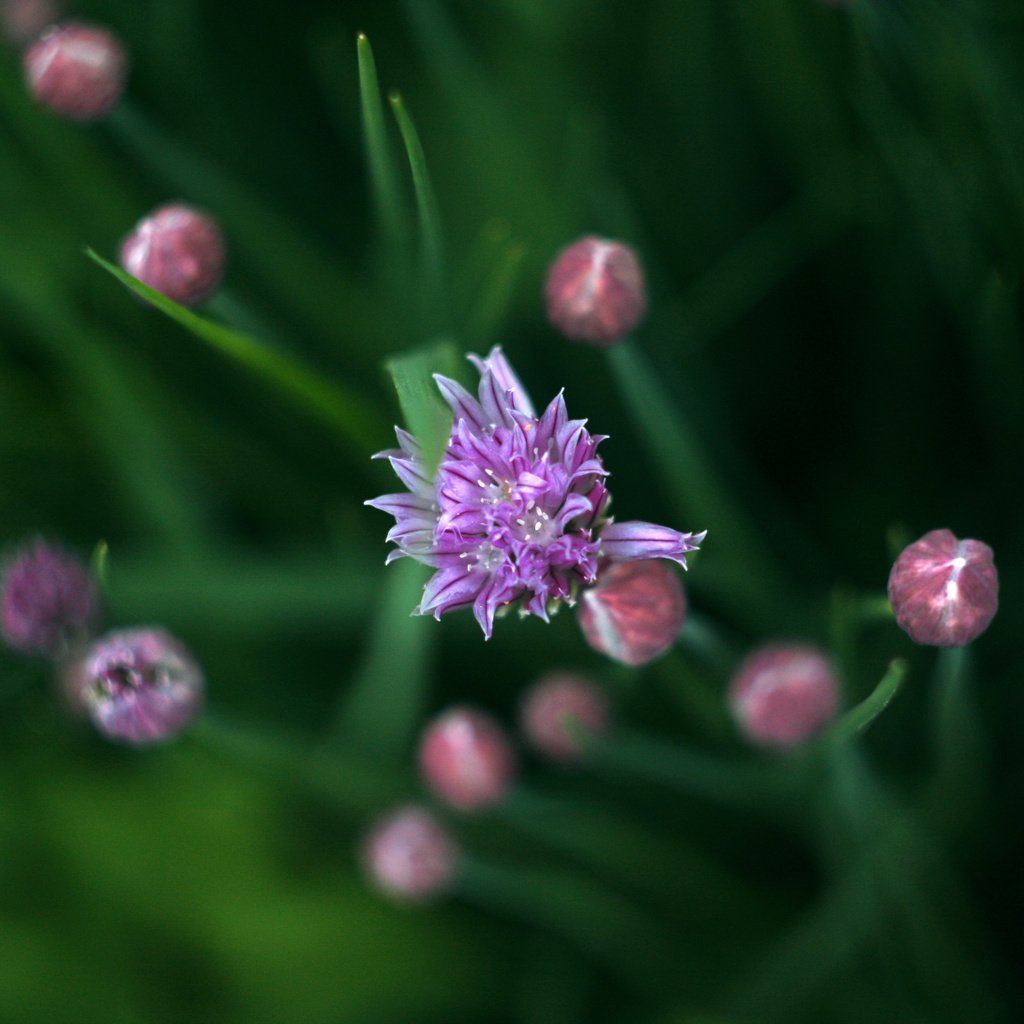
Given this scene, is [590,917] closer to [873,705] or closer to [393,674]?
[393,674]

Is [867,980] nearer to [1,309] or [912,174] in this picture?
[912,174]

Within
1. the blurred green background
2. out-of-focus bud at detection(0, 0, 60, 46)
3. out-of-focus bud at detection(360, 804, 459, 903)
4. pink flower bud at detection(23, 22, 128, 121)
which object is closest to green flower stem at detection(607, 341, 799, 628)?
the blurred green background

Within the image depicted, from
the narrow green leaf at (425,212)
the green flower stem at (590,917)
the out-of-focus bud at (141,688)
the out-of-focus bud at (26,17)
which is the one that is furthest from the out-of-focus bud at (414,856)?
the out-of-focus bud at (26,17)

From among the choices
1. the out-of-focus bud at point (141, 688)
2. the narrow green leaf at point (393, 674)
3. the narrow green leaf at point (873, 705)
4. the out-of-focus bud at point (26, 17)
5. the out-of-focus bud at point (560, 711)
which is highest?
the out-of-focus bud at point (26, 17)

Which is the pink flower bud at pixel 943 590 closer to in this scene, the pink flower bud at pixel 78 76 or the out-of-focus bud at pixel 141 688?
the out-of-focus bud at pixel 141 688

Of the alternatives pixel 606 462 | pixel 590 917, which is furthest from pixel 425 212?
pixel 590 917
